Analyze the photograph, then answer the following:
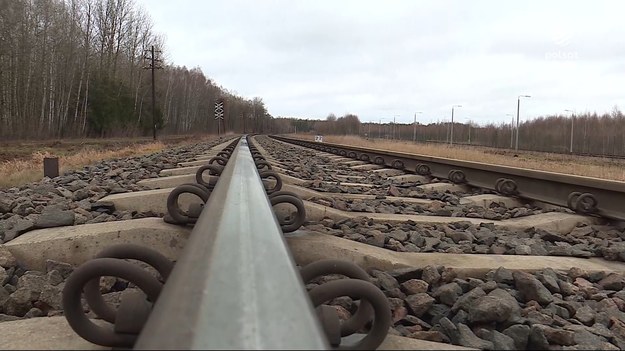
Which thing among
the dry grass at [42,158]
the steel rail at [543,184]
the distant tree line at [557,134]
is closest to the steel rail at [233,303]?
the steel rail at [543,184]

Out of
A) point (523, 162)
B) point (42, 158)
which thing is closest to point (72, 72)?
point (42, 158)

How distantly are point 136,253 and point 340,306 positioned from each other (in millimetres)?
733

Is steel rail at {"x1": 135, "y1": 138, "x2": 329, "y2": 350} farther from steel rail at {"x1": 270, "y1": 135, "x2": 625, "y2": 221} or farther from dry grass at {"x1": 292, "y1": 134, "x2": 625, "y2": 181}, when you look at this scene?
dry grass at {"x1": 292, "y1": 134, "x2": 625, "y2": 181}

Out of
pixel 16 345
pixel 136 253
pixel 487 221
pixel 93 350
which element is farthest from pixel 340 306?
pixel 487 221

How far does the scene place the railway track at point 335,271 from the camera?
87cm

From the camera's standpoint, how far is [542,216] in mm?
3867

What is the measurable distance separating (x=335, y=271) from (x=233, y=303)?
596mm

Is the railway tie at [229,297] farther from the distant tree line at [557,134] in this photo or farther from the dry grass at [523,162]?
the distant tree line at [557,134]

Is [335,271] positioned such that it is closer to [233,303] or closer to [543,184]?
[233,303]

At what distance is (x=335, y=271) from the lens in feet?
4.61

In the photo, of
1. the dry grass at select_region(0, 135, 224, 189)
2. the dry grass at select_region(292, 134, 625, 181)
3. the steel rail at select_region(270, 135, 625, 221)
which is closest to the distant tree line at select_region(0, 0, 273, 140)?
the dry grass at select_region(0, 135, 224, 189)

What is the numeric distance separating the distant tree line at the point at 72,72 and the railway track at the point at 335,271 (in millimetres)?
36997

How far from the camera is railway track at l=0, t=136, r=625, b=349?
87 centimetres

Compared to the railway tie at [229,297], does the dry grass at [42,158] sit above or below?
below
